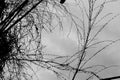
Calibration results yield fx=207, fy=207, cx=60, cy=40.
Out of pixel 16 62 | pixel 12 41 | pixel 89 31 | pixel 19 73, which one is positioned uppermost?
pixel 89 31

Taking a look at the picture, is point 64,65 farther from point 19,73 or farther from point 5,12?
point 5,12

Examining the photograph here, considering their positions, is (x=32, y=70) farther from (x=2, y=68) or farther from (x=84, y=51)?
(x=84, y=51)

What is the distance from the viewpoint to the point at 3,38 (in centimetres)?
427

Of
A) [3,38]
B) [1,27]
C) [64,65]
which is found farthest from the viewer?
[3,38]

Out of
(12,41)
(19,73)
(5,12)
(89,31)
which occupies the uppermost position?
(89,31)

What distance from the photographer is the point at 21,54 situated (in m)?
4.66

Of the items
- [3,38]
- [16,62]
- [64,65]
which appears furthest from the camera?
[16,62]

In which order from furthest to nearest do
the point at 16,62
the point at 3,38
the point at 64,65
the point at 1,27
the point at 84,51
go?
the point at 16,62 < the point at 3,38 < the point at 1,27 < the point at 64,65 < the point at 84,51

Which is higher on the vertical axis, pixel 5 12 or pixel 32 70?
pixel 5 12

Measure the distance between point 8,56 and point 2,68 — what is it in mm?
324

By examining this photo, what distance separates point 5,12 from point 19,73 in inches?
56.2

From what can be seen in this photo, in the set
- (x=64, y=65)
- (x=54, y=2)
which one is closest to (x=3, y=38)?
(x=54, y=2)

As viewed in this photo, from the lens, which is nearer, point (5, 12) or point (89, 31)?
point (89, 31)

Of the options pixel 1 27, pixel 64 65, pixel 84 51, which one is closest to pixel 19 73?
pixel 1 27
